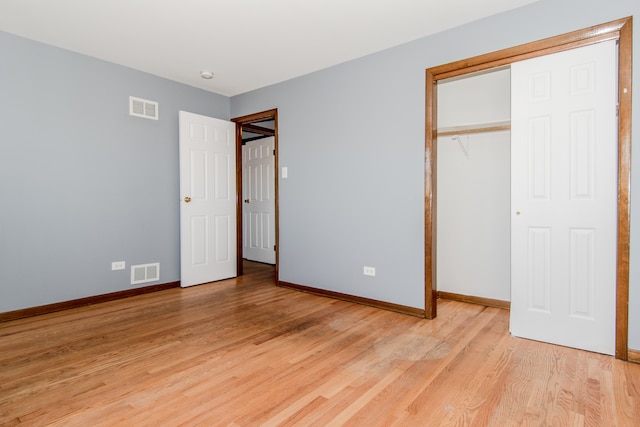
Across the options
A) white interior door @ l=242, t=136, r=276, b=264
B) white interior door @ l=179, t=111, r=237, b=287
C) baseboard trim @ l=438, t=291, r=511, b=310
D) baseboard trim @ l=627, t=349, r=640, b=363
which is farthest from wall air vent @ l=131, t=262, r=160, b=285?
baseboard trim @ l=627, t=349, r=640, b=363

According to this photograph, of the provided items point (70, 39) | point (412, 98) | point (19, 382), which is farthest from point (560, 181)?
point (70, 39)

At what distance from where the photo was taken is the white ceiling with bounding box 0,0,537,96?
259 cm

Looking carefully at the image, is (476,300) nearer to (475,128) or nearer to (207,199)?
(475,128)

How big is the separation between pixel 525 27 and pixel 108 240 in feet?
14.1

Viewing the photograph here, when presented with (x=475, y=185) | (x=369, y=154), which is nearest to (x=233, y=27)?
(x=369, y=154)

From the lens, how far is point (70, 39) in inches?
125

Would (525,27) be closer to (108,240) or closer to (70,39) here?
(70,39)

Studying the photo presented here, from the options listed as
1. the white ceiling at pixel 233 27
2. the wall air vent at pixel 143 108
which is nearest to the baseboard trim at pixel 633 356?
the white ceiling at pixel 233 27

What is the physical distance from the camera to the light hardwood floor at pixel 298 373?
1672 millimetres

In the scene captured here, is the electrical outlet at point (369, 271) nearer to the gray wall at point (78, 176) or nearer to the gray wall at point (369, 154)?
the gray wall at point (369, 154)

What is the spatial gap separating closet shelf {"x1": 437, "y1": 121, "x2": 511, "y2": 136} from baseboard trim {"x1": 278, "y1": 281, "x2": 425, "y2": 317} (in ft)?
6.08

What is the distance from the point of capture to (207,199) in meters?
4.46

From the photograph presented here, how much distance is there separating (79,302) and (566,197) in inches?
173

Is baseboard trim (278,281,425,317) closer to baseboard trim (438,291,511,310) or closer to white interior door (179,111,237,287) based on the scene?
baseboard trim (438,291,511,310)
